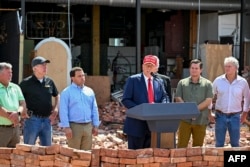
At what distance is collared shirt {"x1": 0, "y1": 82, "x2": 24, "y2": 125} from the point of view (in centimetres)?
643

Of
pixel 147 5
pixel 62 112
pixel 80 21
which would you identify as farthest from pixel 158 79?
pixel 80 21

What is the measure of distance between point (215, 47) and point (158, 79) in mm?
8675

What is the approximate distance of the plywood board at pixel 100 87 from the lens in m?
14.3

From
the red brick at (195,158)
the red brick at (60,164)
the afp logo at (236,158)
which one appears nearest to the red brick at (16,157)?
the red brick at (60,164)

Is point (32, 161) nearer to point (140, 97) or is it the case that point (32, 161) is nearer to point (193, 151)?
point (140, 97)

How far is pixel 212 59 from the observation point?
14.6m

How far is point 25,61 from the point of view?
14.8m

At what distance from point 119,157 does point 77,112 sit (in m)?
1.74

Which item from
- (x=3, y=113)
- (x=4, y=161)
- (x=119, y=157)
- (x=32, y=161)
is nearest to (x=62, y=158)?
(x=32, y=161)

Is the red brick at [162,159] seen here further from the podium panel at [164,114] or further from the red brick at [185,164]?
the podium panel at [164,114]

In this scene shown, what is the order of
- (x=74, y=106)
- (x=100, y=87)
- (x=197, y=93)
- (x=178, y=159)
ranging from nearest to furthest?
1. (x=178, y=159)
2. (x=74, y=106)
3. (x=197, y=93)
4. (x=100, y=87)

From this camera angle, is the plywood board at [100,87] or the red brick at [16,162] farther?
the plywood board at [100,87]

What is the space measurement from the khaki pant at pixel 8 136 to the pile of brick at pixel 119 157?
1.02 m

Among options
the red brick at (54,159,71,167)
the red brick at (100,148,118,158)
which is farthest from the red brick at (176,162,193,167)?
the red brick at (54,159,71,167)
